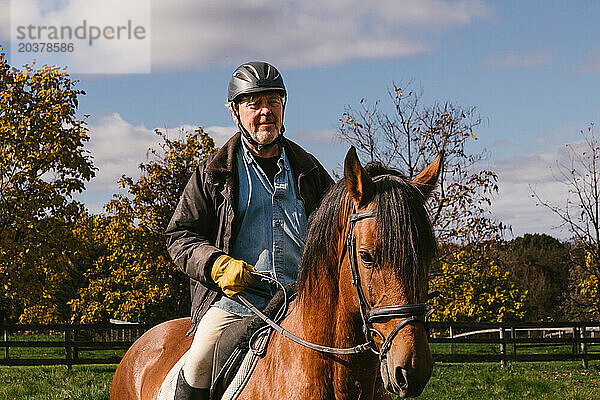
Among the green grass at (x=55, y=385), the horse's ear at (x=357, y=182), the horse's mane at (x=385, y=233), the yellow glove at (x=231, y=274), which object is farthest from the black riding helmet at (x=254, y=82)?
the green grass at (x=55, y=385)

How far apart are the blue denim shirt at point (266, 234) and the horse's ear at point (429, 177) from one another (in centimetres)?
84

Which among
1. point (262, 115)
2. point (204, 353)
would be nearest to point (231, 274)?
point (204, 353)

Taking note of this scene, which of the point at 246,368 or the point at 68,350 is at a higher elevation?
the point at 246,368

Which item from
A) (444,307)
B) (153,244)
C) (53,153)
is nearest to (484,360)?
(444,307)

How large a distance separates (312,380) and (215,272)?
0.76 metres

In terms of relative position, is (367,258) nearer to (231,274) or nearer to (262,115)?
(231,274)

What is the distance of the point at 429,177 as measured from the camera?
3.23m

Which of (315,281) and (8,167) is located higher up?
(8,167)

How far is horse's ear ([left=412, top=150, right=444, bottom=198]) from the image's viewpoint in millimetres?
3168

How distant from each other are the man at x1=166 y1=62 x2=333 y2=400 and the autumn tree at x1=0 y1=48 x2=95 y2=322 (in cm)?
1612

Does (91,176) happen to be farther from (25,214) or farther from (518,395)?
(518,395)

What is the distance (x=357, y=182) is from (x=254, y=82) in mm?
1183

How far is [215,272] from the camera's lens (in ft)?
11.6

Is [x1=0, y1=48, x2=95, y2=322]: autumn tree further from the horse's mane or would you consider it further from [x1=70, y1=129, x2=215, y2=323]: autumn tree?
the horse's mane
